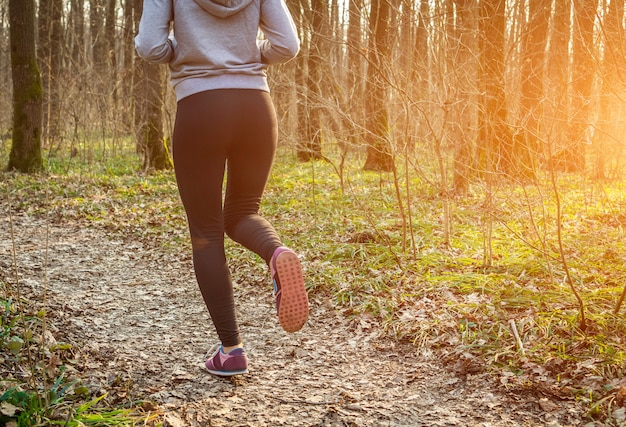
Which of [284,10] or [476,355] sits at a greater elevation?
[284,10]

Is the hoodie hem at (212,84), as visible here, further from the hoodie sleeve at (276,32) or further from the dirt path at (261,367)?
the dirt path at (261,367)

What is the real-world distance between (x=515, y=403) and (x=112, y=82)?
12.7 meters

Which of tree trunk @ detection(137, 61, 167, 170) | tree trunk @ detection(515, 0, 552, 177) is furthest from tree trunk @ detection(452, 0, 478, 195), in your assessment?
tree trunk @ detection(137, 61, 167, 170)

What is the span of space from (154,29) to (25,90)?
9.05 meters

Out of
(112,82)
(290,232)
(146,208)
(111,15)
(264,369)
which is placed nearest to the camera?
(264,369)

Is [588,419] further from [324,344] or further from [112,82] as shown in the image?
[112,82]

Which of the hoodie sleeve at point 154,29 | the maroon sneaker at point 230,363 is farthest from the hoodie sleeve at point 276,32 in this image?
the maroon sneaker at point 230,363

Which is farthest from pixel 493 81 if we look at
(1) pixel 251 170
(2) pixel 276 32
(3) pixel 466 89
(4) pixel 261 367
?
(4) pixel 261 367

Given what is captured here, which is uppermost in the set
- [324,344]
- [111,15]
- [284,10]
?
[111,15]

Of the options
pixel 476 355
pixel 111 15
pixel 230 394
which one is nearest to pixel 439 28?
pixel 476 355

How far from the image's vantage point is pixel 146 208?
8328 mm

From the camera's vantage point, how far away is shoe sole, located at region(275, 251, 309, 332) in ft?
8.00

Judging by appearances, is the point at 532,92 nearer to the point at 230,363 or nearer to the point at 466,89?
the point at 466,89

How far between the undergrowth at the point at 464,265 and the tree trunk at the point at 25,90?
107 cm
